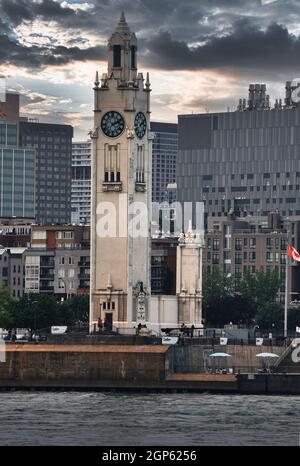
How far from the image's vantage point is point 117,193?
171375 millimetres

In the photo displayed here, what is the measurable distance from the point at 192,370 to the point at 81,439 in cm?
4229

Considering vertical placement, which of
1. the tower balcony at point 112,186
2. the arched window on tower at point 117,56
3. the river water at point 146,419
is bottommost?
the river water at point 146,419

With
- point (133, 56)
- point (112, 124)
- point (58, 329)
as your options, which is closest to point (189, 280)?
point (112, 124)

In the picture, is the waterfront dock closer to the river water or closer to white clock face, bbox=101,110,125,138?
the river water

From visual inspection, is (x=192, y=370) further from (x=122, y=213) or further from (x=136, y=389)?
(x=122, y=213)

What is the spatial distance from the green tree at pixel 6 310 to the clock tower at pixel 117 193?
8.02m

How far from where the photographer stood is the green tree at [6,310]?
17550cm

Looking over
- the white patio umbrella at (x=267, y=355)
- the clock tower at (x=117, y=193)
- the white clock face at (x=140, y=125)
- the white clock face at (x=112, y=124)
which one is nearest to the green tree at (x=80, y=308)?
the clock tower at (x=117, y=193)

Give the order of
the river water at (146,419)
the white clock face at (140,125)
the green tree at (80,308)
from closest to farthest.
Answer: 1. the river water at (146,419)
2. the white clock face at (140,125)
3. the green tree at (80,308)

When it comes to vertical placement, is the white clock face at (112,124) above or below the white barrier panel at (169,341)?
above

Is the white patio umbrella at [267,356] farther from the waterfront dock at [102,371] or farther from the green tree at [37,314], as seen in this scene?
the green tree at [37,314]

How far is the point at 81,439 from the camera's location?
113875 mm

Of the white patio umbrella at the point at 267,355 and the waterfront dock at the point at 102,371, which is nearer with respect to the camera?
the waterfront dock at the point at 102,371
